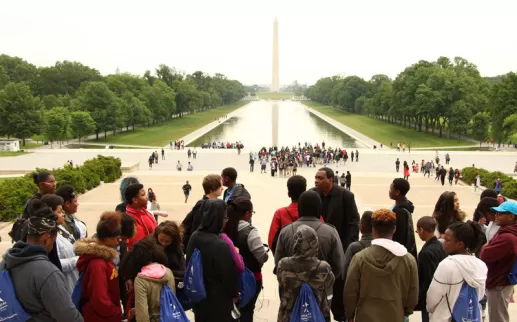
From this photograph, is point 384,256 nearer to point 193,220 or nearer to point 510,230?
point 510,230

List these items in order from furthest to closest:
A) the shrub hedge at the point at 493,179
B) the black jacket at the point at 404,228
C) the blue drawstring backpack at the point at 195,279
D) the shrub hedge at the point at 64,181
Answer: the shrub hedge at the point at 493,179, the shrub hedge at the point at 64,181, the black jacket at the point at 404,228, the blue drawstring backpack at the point at 195,279

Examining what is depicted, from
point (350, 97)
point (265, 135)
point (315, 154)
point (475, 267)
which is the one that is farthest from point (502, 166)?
point (350, 97)

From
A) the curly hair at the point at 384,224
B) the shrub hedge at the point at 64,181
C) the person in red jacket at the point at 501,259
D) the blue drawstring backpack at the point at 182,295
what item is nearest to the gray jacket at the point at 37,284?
the blue drawstring backpack at the point at 182,295

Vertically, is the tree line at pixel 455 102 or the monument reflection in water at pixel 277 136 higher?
the tree line at pixel 455 102

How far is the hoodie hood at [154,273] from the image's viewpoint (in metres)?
4.50

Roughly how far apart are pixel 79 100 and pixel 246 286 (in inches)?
2520

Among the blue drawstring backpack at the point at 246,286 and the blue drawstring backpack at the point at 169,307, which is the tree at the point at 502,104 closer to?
the blue drawstring backpack at the point at 246,286

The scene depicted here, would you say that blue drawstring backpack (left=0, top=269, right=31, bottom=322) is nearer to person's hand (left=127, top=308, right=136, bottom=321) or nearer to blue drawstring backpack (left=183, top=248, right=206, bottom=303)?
Result: person's hand (left=127, top=308, right=136, bottom=321)

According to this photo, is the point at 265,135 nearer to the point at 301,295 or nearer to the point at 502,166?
the point at 502,166

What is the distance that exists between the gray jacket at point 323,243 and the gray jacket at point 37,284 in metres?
1.99

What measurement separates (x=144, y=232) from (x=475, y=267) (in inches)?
139

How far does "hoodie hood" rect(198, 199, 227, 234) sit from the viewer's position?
4.90 meters

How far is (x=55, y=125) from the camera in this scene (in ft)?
170

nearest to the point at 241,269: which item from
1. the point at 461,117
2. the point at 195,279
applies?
the point at 195,279
